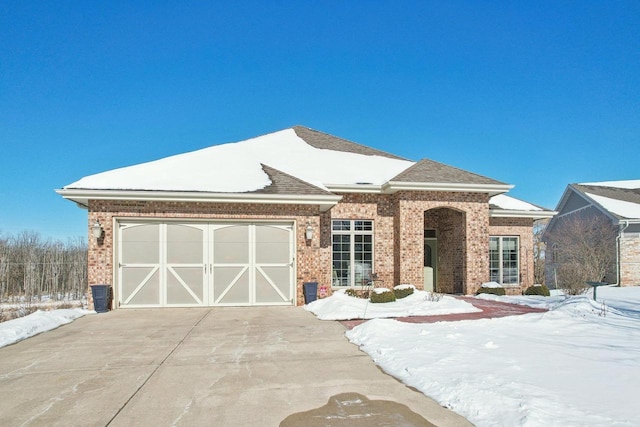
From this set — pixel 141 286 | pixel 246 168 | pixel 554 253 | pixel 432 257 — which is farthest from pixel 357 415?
pixel 554 253

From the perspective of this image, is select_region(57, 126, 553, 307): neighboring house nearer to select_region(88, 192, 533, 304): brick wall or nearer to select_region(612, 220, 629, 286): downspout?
select_region(88, 192, 533, 304): brick wall

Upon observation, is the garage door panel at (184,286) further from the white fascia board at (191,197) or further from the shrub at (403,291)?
the shrub at (403,291)

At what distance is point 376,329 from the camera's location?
761 centimetres

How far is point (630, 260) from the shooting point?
18141 mm

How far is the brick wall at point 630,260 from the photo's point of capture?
18.1 metres

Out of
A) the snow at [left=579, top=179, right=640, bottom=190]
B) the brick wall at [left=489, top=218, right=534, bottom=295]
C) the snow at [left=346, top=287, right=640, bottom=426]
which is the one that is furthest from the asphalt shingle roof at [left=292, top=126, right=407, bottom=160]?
the snow at [left=579, top=179, right=640, bottom=190]

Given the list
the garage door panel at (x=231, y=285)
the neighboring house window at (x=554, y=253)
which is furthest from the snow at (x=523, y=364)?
the neighboring house window at (x=554, y=253)

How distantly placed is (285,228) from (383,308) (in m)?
3.75

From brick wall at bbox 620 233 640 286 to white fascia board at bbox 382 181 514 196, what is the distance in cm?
889

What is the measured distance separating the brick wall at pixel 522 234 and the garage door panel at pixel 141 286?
11.7 m

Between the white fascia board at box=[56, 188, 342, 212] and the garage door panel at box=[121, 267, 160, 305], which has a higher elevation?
the white fascia board at box=[56, 188, 342, 212]

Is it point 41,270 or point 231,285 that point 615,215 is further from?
point 41,270

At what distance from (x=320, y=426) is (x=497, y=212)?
525 inches

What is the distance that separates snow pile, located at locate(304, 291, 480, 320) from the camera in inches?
381
